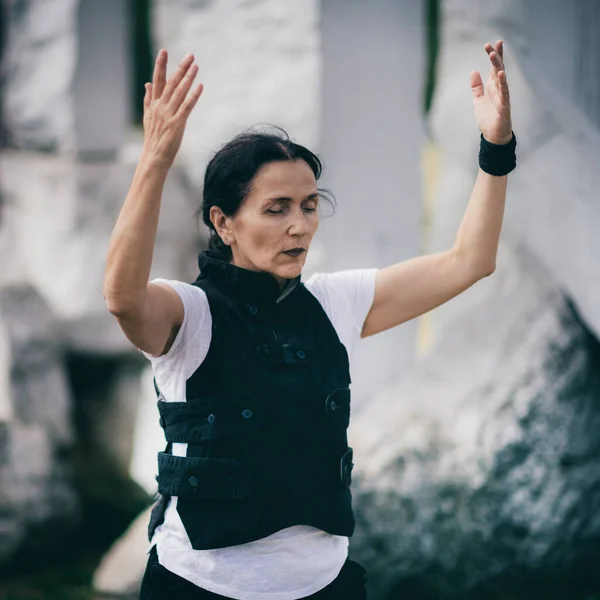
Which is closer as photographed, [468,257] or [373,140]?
[468,257]

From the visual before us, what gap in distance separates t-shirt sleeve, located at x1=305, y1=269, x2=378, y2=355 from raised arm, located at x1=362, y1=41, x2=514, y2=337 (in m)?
0.02

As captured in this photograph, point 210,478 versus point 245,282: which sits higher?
point 245,282

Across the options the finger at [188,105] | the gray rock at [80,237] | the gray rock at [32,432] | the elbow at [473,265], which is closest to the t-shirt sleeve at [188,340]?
the finger at [188,105]

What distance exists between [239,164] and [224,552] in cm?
73

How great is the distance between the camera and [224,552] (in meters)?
1.77

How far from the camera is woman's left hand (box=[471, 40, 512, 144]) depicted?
1.89 m

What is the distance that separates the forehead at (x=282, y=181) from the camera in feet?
6.08

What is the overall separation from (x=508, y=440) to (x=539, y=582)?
0.52 meters

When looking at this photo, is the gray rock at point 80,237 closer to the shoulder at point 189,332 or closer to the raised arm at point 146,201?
the shoulder at point 189,332

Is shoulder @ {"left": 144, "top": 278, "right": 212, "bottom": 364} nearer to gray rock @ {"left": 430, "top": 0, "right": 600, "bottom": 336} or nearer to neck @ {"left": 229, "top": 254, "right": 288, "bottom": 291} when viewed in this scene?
neck @ {"left": 229, "top": 254, "right": 288, "bottom": 291}

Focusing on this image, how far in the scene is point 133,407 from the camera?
4.99 meters

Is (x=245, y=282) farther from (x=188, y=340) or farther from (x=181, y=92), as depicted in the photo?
(x=181, y=92)

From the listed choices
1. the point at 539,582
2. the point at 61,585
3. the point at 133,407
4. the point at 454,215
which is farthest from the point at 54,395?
the point at 539,582

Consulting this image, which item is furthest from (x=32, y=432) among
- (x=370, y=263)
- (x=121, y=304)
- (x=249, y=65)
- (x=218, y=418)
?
(x=121, y=304)
